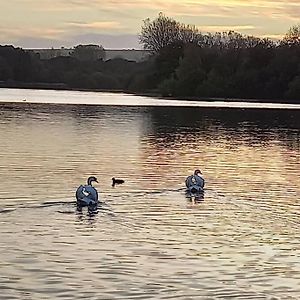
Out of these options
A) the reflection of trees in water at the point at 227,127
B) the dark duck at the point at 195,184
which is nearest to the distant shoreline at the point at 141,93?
the reflection of trees in water at the point at 227,127

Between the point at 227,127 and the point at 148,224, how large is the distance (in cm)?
3949

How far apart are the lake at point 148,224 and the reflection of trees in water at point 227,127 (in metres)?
6.41

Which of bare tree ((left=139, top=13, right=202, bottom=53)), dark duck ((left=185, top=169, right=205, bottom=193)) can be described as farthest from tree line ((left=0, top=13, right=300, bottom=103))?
dark duck ((left=185, top=169, right=205, bottom=193))

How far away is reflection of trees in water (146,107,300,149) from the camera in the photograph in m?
47.1

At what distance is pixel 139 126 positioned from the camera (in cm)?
5591

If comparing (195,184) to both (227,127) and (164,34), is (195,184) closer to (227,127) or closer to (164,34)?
(227,127)

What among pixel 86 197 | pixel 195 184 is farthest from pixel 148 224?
pixel 195 184

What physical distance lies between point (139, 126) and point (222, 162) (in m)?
21.9

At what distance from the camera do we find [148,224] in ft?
63.7

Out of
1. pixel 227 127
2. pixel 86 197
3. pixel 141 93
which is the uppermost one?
pixel 86 197

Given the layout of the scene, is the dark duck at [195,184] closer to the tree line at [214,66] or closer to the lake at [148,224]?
the lake at [148,224]

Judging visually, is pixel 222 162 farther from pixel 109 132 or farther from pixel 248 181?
pixel 109 132

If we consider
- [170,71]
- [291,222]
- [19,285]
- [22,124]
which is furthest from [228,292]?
[170,71]

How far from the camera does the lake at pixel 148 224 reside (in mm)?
14336
